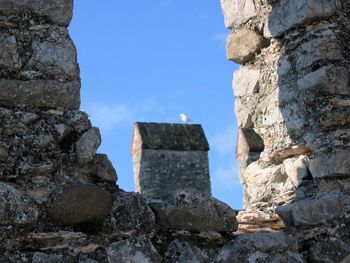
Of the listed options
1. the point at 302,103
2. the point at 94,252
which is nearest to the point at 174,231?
the point at 94,252

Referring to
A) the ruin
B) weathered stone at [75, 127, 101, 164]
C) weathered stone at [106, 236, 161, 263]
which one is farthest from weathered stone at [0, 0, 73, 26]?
weathered stone at [106, 236, 161, 263]

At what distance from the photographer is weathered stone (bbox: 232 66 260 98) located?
5.10m

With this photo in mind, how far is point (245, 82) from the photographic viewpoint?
5199 mm

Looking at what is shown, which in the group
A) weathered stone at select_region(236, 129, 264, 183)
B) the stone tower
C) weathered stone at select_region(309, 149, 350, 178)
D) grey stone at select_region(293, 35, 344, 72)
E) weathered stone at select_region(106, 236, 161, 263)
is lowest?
weathered stone at select_region(106, 236, 161, 263)

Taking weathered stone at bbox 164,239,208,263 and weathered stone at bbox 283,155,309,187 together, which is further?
weathered stone at bbox 283,155,309,187

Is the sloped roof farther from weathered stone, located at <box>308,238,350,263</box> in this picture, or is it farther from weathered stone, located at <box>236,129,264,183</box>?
weathered stone, located at <box>308,238,350,263</box>

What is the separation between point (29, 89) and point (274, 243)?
146 cm

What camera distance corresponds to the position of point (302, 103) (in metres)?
4.63

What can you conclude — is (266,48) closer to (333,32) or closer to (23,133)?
(333,32)

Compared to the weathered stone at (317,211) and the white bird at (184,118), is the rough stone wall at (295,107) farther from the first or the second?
the white bird at (184,118)

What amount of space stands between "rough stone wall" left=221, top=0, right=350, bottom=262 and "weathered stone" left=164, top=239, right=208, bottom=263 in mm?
612

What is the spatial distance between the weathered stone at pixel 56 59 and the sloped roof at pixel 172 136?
8.65m

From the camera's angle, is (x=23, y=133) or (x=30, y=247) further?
(x=23, y=133)

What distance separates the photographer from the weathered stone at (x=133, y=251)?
11.1 feet
